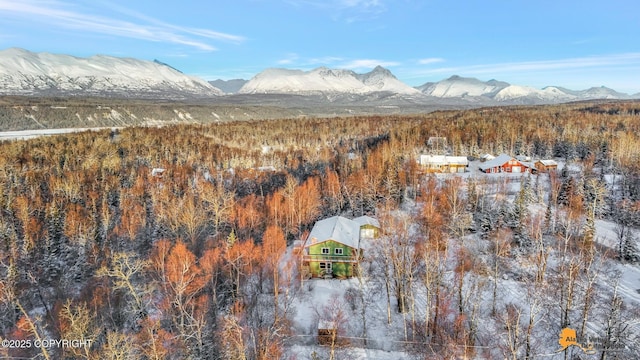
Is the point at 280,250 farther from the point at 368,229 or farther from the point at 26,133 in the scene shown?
the point at 26,133

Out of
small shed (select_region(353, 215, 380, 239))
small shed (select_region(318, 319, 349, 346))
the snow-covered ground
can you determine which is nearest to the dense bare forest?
small shed (select_region(318, 319, 349, 346))

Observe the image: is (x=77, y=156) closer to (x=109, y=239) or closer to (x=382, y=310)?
(x=109, y=239)

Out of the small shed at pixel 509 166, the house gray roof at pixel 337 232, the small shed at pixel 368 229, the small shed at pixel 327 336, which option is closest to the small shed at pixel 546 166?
the small shed at pixel 509 166

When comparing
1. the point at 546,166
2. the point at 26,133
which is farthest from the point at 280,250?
the point at 26,133

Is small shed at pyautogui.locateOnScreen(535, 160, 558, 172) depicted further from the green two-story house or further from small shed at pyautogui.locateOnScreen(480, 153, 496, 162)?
the green two-story house

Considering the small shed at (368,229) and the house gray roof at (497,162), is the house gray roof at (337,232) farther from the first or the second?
the house gray roof at (497,162)

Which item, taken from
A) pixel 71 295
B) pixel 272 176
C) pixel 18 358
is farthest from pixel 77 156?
pixel 18 358
